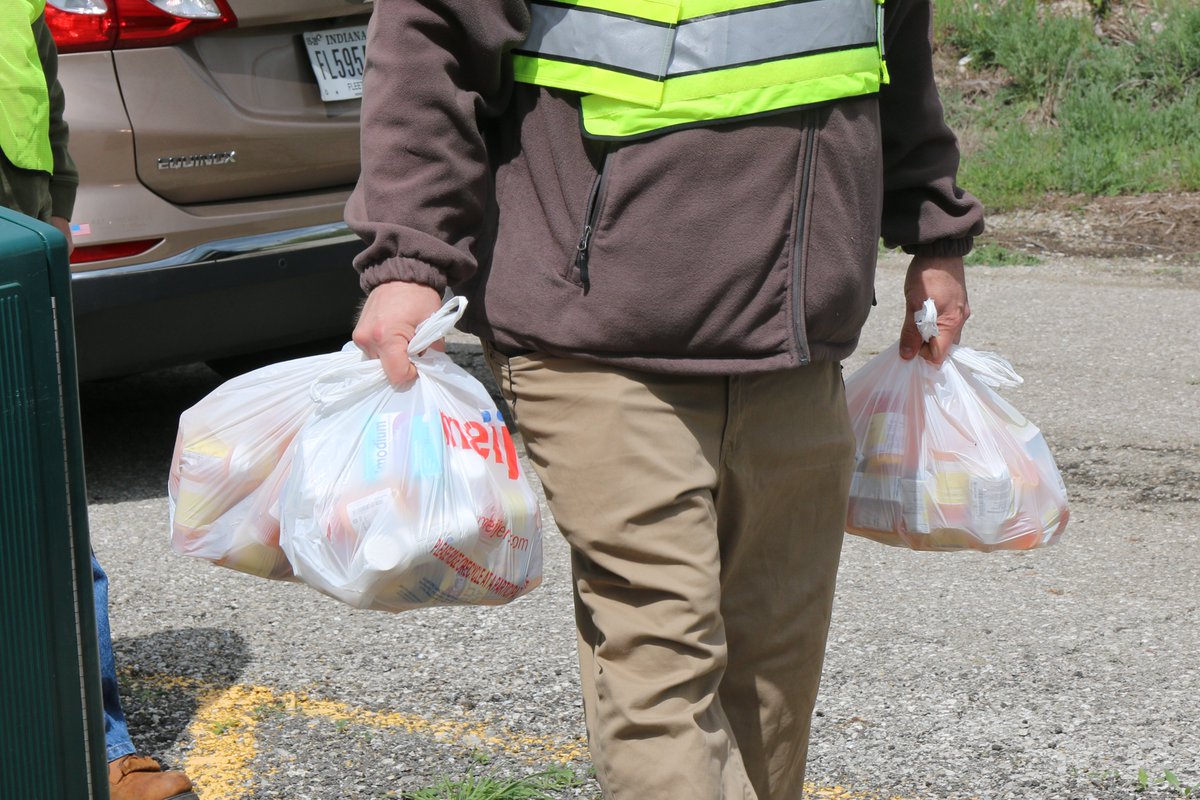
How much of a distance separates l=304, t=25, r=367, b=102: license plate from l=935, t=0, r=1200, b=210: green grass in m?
4.86

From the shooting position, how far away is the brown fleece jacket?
6.35 feet

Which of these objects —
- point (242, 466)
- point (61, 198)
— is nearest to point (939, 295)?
point (242, 466)

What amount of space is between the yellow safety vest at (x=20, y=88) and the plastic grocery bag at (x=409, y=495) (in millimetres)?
1012

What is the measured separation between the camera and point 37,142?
9.11ft

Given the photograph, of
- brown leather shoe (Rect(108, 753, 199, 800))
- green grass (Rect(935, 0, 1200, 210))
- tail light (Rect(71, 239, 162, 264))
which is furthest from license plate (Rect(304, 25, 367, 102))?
green grass (Rect(935, 0, 1200, 210))

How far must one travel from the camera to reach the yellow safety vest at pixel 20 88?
2703mm

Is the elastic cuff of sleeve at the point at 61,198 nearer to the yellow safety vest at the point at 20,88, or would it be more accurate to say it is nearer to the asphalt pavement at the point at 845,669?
the yellow safety vest at the point at 20,88

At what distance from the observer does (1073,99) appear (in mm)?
9289

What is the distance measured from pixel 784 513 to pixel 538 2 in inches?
31.4

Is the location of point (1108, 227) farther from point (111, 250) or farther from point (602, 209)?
point (602, 209)

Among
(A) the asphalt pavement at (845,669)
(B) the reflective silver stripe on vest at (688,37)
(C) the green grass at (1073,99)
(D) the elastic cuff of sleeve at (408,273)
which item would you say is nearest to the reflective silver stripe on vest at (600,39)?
(B) the reflective silver stripe on vest at (688,37)

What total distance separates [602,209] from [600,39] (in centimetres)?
22

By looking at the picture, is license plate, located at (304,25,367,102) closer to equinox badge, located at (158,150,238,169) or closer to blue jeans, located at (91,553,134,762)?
equinox badge, located at (158,150,238,169)

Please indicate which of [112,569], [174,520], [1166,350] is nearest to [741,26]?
[174,520]
